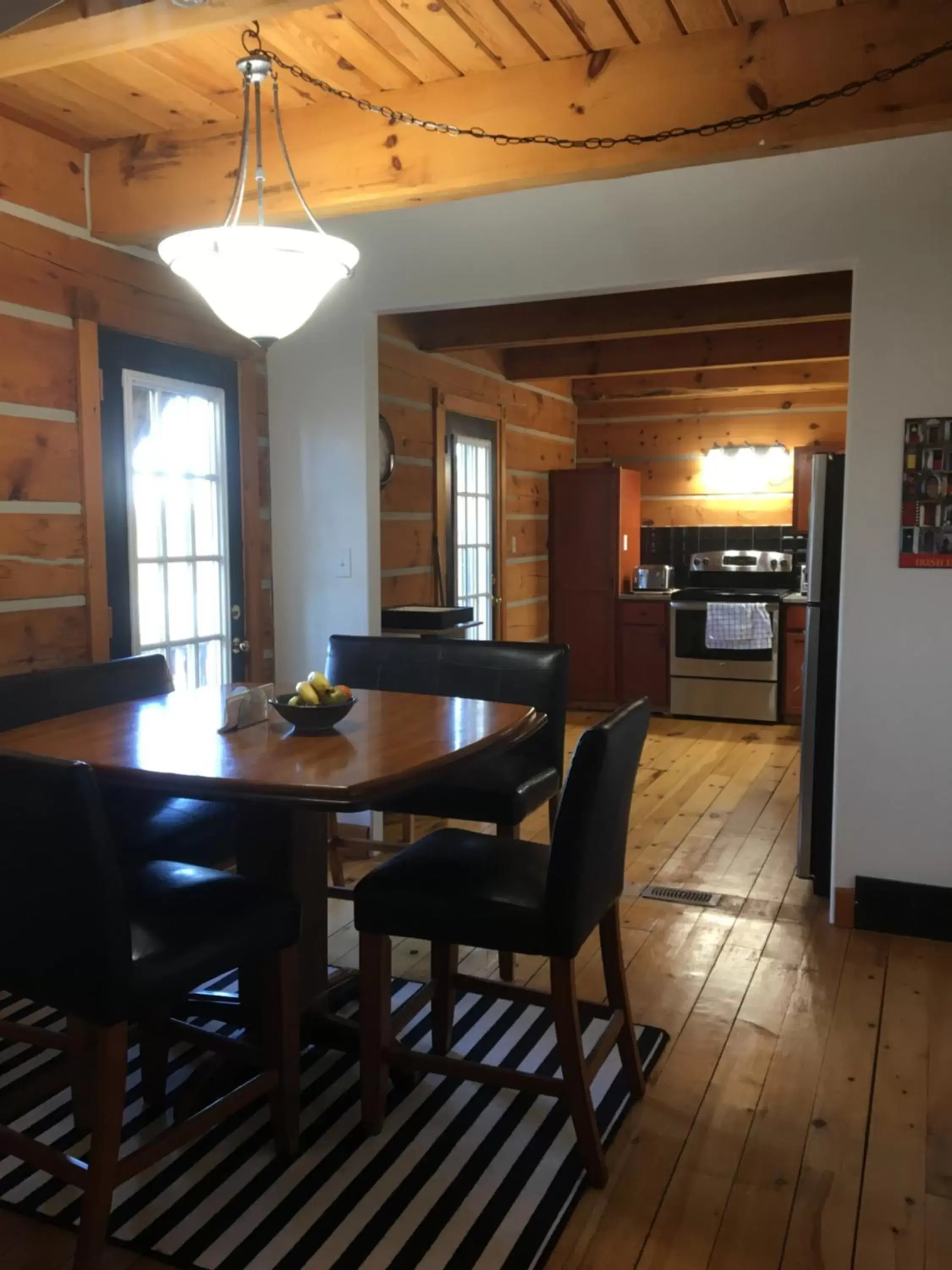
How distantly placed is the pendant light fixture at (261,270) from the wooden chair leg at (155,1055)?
1581mm

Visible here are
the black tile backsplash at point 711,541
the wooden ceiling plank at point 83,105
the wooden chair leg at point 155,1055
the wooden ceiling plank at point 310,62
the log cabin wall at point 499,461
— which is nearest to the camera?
the wooden chair leg at point 155,1055

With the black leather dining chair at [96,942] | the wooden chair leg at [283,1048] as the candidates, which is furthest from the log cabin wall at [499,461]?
the black leather dining chair at [96,942]

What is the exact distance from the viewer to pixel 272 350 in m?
4.05

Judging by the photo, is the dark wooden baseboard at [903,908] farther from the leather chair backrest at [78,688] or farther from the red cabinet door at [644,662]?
the red cabinet door at [644,662]

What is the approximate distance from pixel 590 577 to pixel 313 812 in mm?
4966

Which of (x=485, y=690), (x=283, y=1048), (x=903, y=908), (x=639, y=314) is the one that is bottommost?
(x=903, y=908)

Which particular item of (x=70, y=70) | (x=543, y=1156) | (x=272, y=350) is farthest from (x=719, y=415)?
(x=543, y=1156)

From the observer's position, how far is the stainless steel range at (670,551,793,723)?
660 cm

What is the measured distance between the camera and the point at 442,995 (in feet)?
8.26

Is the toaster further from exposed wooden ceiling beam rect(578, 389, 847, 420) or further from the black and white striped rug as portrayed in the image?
the black and white striped rug

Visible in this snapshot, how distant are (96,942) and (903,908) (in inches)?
102

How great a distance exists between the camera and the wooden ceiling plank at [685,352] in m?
5.62

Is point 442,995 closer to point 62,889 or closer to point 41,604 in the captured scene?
point 62,889

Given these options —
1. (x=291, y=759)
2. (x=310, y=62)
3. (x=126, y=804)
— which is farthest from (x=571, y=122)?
(x=126, y=804)
